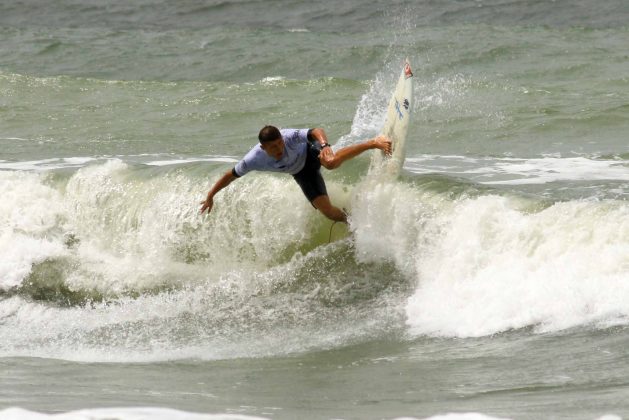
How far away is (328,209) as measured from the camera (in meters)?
9.91

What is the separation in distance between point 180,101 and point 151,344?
12.4 metres

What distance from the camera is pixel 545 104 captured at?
56.3 feet

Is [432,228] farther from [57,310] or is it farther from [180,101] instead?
[180,101]

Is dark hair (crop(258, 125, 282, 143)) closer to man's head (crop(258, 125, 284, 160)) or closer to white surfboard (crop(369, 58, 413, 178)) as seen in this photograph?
man's head (crop(258, 125, 284, 160))

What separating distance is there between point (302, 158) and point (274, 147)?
2.32ft

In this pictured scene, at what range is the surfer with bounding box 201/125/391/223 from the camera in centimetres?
860

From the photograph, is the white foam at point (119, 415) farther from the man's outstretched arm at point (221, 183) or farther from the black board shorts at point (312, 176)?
the black board shorts at point (312, 176)

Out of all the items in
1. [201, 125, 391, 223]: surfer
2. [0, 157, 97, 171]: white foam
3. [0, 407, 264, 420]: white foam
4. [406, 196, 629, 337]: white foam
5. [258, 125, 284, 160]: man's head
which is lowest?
[406, 196, 629, 337]: white foam

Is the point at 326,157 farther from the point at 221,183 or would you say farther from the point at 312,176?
the point at 221,183

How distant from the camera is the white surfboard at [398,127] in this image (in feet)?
32.6

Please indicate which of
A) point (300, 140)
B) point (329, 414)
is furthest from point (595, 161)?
point (329, 414)

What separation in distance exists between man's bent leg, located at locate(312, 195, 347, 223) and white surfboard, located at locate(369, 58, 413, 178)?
0.58 metres

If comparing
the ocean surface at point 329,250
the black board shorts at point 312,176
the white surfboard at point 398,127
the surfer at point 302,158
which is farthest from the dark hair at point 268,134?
the white surfboard at point 398,127

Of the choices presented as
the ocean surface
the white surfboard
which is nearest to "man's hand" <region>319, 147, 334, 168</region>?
the ocean surface
